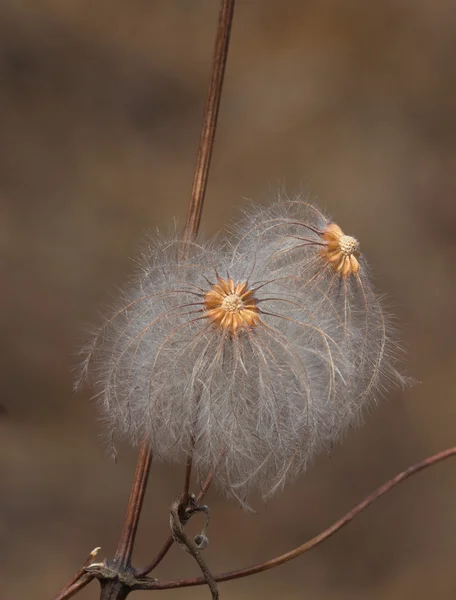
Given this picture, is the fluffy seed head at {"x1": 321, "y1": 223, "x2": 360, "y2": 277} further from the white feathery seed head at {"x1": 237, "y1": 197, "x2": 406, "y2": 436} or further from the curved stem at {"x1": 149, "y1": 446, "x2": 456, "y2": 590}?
the curved stem at {"x1": 149, "y1": 446, "x2": 456, "y2": 590}

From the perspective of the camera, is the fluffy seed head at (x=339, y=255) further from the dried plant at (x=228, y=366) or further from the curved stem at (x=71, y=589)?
the curved stem at (x=71, y=589)

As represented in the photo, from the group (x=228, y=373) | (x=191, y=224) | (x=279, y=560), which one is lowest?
(x=279, y=560)

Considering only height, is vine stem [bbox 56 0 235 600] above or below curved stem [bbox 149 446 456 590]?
above

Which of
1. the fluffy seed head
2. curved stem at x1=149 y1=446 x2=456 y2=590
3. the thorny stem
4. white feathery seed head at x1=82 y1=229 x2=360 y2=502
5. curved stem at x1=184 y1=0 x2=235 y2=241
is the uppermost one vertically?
curved stem at x1=184 y1=0 x2=235 y2=241

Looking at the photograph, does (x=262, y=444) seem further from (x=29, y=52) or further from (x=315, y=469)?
(x=29, y=52)

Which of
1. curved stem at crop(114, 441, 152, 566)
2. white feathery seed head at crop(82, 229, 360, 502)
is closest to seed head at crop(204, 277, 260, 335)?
white feathery seed head at crop(82, 229, 360, 502)

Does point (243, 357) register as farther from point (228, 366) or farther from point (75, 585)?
point (75, 585)

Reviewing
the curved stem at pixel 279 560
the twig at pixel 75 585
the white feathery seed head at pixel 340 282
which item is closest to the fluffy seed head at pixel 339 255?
the white feathery seed head at pixel 340 282

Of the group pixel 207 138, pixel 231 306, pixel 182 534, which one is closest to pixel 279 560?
pixel 182 534

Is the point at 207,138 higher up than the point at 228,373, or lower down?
higher up
